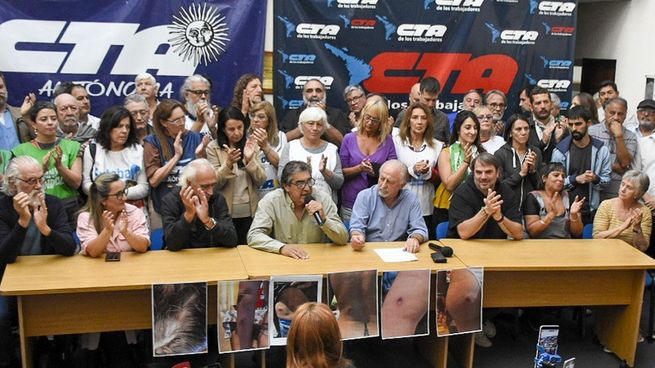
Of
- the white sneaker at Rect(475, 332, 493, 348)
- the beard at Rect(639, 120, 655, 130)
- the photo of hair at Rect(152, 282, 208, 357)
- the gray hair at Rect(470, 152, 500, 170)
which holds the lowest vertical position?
the white sneaker at Rect(475, 332, 493, 348)

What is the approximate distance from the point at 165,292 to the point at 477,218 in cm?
202

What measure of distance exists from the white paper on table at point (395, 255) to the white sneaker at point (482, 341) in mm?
952

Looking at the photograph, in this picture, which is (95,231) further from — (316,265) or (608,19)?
(608,19)

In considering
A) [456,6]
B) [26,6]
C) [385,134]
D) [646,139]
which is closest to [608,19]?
[456,6]

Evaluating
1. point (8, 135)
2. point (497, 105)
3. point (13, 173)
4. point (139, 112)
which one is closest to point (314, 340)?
point (13, 173)

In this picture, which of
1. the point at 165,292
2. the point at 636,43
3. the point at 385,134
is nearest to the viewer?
the point at 165,292

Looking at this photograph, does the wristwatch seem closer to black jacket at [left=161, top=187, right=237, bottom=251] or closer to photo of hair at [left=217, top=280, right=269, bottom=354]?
black jacket at [left=161, top=187, right=237, bottom=251]

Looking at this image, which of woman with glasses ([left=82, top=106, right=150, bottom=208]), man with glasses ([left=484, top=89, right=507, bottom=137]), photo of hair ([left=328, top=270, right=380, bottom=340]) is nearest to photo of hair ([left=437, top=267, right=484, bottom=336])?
photo of hair ([left=328, top=270, right=380, bottom=340])

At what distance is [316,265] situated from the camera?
389 cm

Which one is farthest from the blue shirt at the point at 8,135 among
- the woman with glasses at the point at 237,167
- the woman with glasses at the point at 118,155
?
the woman with glasses at the point at 237,167

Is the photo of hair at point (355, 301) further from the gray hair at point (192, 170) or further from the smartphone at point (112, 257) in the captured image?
the smartphone at point (112, 257)

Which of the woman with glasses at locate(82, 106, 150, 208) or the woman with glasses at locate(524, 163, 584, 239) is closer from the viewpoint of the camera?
the woman with glasses at locate(82, 106, 150, 208)

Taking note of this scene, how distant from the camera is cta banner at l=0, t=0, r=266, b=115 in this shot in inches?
233

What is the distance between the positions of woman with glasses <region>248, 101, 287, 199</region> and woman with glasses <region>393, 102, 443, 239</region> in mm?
888
